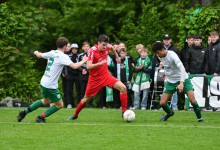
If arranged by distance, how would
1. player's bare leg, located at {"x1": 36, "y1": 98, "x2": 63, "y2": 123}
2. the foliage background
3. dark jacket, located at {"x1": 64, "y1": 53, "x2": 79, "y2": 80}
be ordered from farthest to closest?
the foliage background < dark jacket, located at {"x1": 64, "y1": 53, "x2": 79, "y2": 80} < player's bare leg, located at {"x1": 36, "y1": 98, "x2": 63, "y2": 123}

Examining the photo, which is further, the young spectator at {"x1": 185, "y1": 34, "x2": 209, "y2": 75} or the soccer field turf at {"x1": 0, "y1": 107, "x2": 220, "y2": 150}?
the young spectator at {"x1": 185, "y1": 34, "x2": 209, "y2": 75}

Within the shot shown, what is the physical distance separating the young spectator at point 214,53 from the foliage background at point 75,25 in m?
1.84

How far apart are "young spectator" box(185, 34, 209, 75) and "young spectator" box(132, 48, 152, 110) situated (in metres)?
1.46

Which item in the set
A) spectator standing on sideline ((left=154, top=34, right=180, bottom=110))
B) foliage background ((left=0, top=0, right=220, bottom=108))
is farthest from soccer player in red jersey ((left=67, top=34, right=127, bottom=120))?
foliage background ((left=0, top=0, right=220, bottom=108))

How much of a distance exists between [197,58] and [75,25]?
12185 mm

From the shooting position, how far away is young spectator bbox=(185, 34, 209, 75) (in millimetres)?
12688

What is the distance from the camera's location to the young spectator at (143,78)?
13.6 m

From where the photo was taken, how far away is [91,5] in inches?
919

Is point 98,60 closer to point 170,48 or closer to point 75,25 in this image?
point 170,48

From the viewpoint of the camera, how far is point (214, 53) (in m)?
12.6

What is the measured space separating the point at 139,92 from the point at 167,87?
4.62 metres

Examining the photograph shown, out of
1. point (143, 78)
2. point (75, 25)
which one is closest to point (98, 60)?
point (143, 78)

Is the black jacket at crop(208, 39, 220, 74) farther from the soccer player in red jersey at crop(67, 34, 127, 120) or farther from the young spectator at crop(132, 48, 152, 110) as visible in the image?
the soccer player in red jersey at crop(67, 34, 127, 120)

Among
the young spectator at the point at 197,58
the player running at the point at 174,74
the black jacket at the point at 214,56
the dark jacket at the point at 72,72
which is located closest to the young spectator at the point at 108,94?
the dark jacket at the point at 72,72
